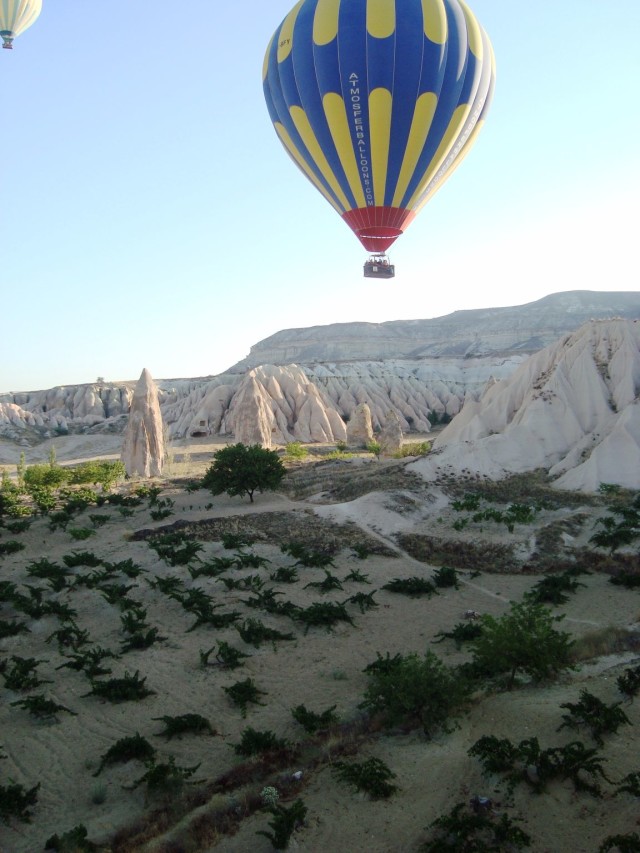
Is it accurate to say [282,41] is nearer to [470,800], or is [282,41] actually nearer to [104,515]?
[104,515]

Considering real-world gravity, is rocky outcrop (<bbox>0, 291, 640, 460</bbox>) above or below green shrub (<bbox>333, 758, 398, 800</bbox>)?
above

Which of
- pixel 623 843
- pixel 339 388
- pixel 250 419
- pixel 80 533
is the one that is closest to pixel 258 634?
pixel 623 843

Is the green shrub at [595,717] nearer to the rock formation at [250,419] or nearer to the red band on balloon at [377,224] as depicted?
the red band on balloon at [377,224]

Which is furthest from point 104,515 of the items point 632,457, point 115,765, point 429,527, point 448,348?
point 448,348

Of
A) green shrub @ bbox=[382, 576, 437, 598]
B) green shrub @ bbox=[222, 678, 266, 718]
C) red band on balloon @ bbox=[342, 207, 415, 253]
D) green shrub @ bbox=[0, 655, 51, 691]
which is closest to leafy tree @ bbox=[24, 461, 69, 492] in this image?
green shrub @ bbox=[0, 655, 51, 691]

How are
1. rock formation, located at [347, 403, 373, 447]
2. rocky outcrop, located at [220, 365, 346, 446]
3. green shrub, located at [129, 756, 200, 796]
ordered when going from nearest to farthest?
1. green shrub, located at [129, 756, 200, 796]
2. rock formation, located at [347, 403, 373, 447]
3. rocky outcrop, located at [220, 365, 346, 446]

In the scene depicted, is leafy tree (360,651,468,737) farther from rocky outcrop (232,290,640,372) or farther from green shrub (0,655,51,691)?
rocky outcrop (232,290,640,372)

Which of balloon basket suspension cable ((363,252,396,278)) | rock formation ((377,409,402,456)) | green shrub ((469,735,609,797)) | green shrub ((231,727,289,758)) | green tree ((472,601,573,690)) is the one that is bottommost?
green shrub ((231,727,289,758))
